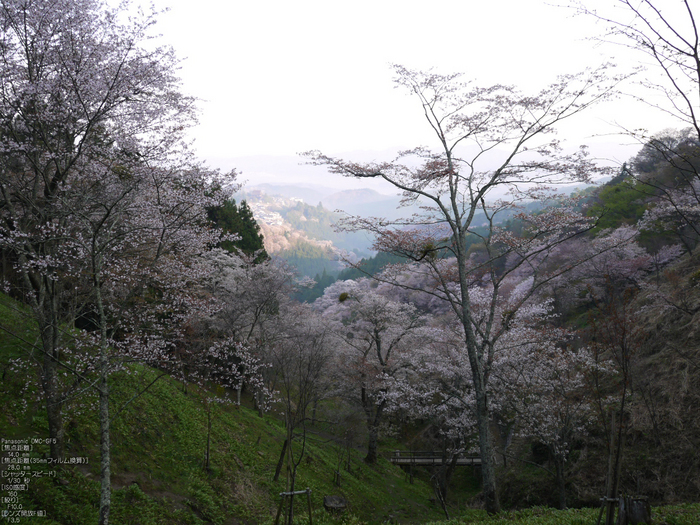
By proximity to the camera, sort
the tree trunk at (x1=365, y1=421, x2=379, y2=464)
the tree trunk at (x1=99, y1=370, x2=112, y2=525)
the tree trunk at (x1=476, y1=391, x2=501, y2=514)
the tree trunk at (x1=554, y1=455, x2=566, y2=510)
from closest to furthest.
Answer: the tree trunk at (x1=99, y1=370, x2=112, y2=525) < the tree trunk at (x1=476, y1=391, x2=501, y2=514) < the tree trunk at (x1=554, y1=455, x2=566, y2=510) < the tree trunk at (x1=365, y1=421, x2=379, y2=464)

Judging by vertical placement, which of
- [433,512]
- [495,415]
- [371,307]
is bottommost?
[433,512]

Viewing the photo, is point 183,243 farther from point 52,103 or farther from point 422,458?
point 422,458

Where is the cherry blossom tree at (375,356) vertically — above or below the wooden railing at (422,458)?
above

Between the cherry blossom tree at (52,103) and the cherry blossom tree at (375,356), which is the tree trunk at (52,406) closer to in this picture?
the cherry blossom tree at (52,103)

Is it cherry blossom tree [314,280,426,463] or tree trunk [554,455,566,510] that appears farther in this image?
cherry blossom tree [314,280,426,463]

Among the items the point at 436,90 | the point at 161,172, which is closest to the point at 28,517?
the point at 161,172

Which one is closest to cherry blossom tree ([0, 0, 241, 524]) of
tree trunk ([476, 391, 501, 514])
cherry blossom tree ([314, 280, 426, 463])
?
tree trunk ([476, 391, 501, 514])

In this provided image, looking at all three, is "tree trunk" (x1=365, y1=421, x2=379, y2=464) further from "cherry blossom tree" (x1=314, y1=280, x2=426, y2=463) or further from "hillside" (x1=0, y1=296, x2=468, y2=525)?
"hillside" (x1=0, y1=296, x2=468, y2=525)

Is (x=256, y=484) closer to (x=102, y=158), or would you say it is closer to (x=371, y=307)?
(x=102, y=158)

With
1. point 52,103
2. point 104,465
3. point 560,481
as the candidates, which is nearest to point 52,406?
point 104,465

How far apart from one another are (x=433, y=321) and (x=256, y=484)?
18.4 meters

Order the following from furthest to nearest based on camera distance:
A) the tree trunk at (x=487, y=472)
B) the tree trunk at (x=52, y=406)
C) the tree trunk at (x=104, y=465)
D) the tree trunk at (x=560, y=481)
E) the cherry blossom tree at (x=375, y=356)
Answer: the cherry blossom tree at (x=375, y=356) → the tree trunk at (x=560, y=481) → the tree trunk at (x=487, y=472) → the tree trunk at (x=52, y=406) → the tree trunk at (x=104, y=465)

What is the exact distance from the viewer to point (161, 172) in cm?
1010

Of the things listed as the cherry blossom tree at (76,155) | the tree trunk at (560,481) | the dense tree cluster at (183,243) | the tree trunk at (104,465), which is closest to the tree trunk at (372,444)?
the dense tree cluster at (183,243)
